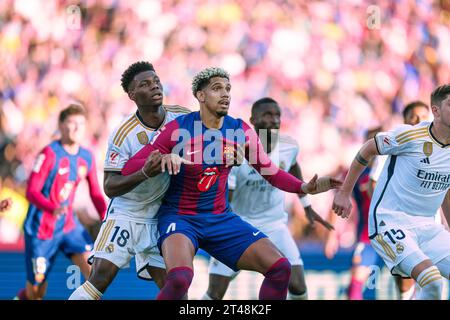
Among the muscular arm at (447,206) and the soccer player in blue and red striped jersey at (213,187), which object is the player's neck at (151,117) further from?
the muscular arm at (447,206)

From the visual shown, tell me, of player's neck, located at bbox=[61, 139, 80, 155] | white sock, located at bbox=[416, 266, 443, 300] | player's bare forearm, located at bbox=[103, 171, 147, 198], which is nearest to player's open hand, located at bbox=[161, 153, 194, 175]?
player's bare forearm, located at bbox=[103, 171, 147, 198]

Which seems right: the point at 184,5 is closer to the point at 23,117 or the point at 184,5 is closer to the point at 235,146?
the point at 23,117

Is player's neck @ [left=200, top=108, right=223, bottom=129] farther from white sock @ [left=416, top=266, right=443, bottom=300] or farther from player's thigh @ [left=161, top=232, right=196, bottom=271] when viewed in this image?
white sock @ [left=416, top=266, right=443, bottom=300]

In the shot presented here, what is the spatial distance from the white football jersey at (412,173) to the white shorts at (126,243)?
161cm

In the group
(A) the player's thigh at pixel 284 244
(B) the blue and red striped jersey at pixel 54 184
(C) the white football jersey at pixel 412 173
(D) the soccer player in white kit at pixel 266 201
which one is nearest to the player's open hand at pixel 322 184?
(C) the white football jersey at pixel 412 173

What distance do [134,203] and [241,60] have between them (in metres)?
9.09

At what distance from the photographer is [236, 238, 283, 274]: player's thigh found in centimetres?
561

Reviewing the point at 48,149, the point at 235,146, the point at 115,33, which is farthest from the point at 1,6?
the point at 235,146

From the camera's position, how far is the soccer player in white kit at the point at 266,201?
7.68m

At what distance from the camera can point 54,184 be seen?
8367mm

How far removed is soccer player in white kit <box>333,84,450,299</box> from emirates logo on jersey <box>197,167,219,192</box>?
861 mm

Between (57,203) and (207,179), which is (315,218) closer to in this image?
(207,179)

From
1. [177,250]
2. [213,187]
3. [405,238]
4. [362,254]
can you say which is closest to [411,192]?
[405,238]
